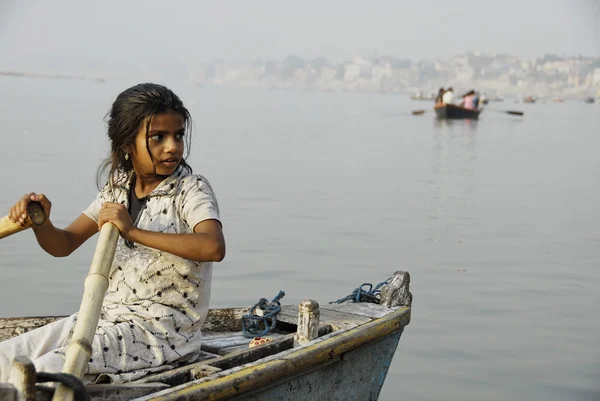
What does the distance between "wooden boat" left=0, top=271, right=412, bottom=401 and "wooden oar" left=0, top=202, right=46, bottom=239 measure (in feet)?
1.90

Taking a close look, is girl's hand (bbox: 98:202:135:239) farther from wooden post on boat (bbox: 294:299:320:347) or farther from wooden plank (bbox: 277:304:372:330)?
wooden plank (bbox: 277:304:372:330)

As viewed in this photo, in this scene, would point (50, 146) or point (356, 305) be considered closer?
point (356, 305)

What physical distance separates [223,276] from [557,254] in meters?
3.78

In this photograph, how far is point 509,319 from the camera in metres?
7.26

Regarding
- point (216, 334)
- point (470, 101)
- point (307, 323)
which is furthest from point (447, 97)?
point (307, 323)

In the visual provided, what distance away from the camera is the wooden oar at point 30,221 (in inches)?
126

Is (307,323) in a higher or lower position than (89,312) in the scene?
lower

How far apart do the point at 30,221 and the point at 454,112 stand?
34.2 metres

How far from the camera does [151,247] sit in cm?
326

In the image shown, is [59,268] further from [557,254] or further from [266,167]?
[266,167]

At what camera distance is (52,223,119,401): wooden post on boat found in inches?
112

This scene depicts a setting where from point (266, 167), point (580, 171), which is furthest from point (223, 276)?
point (580, 171)

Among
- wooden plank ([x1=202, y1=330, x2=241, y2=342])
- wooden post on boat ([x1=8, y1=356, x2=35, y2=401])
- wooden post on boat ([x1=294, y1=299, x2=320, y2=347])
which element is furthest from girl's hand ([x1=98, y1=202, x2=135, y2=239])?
wooden plank ([x1=202, y1=330, x2=241, y2=342])

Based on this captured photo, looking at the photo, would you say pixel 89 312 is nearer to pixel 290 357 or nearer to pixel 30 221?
pixel 30 221
